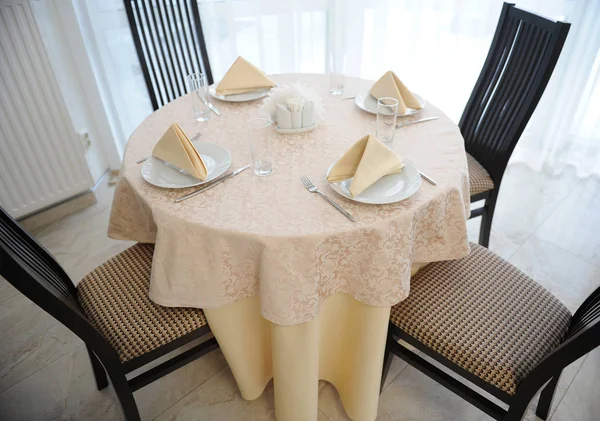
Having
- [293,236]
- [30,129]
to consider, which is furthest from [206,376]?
[30,129]

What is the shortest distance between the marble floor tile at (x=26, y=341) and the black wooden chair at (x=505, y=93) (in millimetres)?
1697

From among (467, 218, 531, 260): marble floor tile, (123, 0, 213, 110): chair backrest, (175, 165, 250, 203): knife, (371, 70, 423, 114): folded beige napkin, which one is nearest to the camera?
(175, 165, 250, 203): knife

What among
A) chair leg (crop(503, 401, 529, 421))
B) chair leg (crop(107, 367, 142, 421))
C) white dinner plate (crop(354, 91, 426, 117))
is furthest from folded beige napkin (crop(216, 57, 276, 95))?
chair leg (crop(503, 401, 529, 421))

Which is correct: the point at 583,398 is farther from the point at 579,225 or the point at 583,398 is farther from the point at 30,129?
the point at 30,129

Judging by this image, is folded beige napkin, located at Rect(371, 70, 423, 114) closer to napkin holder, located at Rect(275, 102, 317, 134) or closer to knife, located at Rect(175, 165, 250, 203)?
napkin holder, located at Rect(275, 102, 317, 134)

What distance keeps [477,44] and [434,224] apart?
169cm

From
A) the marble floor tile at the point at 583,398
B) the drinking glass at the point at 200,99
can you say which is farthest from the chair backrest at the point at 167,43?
the marble floor tile at the point at 583,398

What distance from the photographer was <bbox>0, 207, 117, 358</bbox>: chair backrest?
0.87 meters

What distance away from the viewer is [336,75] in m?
1.58

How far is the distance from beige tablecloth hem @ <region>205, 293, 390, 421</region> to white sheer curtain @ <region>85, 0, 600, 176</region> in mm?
1802

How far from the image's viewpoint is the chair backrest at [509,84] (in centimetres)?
148

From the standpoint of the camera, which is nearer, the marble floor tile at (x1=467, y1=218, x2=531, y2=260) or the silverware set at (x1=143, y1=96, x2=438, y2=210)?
the silverware set at (x1=143, y1=96, x2=438, y2=210)

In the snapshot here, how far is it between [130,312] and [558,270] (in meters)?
1.82

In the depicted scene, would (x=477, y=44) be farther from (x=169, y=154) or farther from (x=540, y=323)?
(x=169, y=154)
